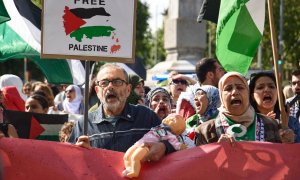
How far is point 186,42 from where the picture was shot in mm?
17203

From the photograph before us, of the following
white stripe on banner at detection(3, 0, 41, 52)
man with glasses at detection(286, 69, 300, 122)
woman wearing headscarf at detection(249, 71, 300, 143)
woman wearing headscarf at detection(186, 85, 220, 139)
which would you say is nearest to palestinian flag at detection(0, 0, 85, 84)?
white stripe on banner at detection(3, 0, 41, 52)

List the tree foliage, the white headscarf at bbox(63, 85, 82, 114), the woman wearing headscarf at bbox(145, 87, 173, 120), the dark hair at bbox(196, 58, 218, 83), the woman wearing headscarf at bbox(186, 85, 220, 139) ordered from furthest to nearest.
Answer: the tree foliage → the white headscarf at bbox(63, 85, 82, 114) → the dark hair at bbox(196, 58, 218, 83) → the woman wearing headscarf at bbox(145, 87, 173, 120) → the woman wearing headscarf at bbox(186, 85, 220, 139)

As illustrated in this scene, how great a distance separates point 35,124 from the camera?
24.2 feet

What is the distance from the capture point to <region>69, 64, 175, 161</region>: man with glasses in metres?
5.40

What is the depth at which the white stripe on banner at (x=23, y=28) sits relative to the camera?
28.2 feet

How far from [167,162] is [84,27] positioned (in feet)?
3.60

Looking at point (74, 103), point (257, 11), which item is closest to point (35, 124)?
point (257, 11)

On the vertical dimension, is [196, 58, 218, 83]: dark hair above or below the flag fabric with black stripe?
below

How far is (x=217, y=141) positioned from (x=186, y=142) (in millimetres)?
350

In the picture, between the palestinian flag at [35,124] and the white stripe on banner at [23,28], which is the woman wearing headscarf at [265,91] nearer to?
the palestinian flag at [35,124]

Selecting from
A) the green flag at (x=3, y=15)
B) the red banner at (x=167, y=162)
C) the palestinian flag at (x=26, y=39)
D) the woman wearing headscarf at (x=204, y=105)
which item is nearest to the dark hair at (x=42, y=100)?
the palestinian flag at (x=26, y=39)

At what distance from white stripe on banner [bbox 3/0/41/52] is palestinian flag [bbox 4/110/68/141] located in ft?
4.36

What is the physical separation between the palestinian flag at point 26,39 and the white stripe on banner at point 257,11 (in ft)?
9.50

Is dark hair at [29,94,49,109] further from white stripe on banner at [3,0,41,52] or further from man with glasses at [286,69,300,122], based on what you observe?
man with glasses at [286,69,300,122]
